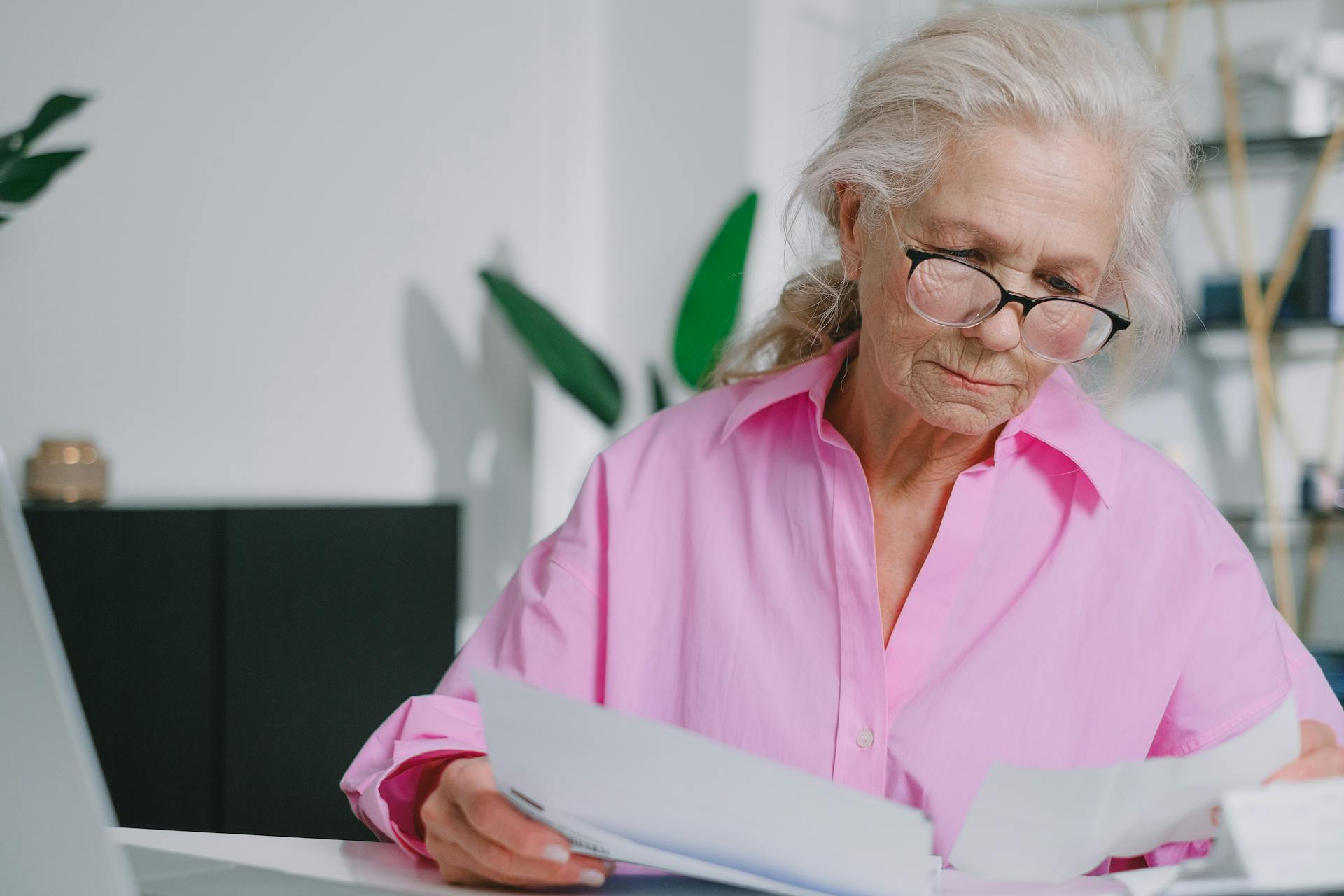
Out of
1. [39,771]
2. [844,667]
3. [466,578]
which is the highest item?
[39,771]

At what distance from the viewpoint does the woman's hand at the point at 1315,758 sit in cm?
78

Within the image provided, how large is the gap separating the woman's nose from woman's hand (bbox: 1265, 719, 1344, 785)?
0.36 meters

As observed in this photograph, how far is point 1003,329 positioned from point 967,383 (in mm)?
64

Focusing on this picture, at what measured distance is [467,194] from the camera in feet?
9.86

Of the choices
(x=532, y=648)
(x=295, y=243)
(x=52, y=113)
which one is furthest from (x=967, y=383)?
(x=295, y=243)

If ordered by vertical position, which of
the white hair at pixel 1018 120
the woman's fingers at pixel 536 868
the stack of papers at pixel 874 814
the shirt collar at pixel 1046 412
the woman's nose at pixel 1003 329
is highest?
the white hair at pixel 1018 120

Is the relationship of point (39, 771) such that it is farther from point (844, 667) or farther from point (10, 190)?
point (10, 190)

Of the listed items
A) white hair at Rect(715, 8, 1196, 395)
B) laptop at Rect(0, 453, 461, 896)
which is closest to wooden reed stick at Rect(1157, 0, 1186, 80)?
white hair at Rect(715, 8, 1196, 395)

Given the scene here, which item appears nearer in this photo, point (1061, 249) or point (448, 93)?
point (1061, 249)

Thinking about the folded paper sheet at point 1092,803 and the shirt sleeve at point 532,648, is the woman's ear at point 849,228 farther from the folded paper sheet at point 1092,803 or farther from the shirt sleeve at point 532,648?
the folded paper sheet at point 1092,803

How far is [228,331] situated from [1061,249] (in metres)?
1.83

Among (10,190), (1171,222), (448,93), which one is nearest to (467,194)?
(448,93)

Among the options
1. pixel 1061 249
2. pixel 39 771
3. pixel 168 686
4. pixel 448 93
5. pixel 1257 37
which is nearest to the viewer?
pixel 39 771

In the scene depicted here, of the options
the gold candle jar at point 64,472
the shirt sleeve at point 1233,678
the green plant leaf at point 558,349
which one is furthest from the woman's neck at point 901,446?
the green plant leaf at point 558,349
